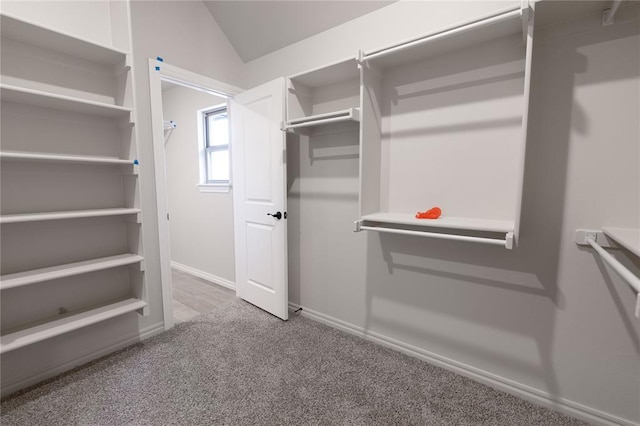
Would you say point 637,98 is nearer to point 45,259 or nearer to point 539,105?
point 539,105

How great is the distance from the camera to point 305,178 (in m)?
2.50

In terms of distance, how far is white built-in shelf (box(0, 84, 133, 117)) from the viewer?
1492 mm

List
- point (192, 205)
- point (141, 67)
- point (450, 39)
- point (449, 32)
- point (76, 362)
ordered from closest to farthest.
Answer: point (449, 32)
point (450, 39)
point (76, 362)
point (141, 67)
point (192, 205)

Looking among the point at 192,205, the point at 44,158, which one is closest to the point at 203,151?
the point at 192,205

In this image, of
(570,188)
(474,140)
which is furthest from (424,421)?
(474,140)

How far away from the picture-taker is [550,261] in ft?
4.93

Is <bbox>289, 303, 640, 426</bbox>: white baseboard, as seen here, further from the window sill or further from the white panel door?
the window sill

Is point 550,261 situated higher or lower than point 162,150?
lower

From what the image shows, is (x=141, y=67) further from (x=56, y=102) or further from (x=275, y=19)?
(x=275, y=19)

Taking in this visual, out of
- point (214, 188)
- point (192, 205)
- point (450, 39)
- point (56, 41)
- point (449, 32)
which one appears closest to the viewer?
point (449, 32)

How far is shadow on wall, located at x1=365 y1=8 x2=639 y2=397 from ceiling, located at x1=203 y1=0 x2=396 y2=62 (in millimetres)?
792

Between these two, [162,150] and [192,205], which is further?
[192,205]

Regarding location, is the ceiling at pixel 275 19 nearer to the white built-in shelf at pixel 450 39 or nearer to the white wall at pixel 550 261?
the white wall at pixel 550 261

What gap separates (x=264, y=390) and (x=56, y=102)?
6.87 feet
